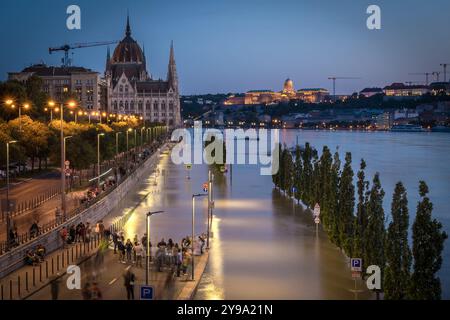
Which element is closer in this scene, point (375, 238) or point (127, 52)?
point (375, 238)

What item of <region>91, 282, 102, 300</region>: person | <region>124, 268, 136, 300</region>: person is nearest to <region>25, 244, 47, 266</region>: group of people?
<region>124, 268, 136, 300</region>: person

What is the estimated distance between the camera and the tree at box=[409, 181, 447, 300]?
15.2 m

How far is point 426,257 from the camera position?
15430 mm

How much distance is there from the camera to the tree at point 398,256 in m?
16.0

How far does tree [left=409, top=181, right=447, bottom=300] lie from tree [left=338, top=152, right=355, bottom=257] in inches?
217

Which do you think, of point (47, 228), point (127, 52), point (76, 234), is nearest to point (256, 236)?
point (76, 234)

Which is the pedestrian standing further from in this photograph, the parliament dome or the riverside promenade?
the parliament dome

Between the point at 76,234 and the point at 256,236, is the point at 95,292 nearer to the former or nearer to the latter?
the point at 76,234

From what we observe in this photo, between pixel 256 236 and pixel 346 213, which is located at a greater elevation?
pixel 346 213

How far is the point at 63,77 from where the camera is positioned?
113 m

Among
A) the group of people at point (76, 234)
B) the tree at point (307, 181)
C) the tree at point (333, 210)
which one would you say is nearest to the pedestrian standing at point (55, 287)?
the group of people at point (76, 234)

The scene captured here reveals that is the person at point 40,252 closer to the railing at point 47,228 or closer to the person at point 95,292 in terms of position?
the railing at point 47,228

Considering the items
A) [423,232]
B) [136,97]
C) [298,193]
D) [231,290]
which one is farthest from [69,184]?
[136,97]

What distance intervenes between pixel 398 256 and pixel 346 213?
7064 mm
